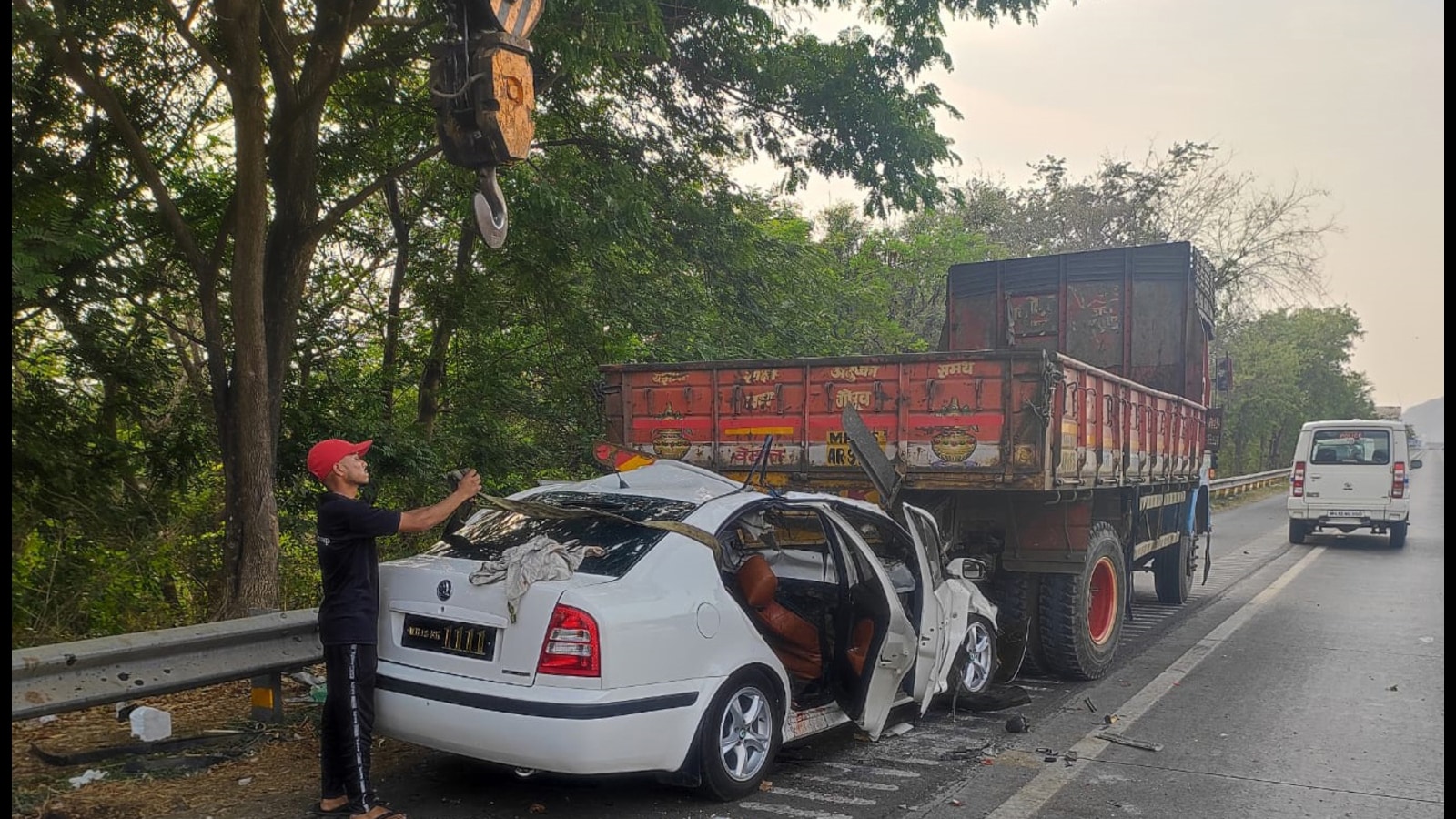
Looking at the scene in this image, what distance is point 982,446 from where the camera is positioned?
6.64 metres

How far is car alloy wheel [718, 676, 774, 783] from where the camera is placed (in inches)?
178

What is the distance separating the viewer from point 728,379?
7594 millimetres

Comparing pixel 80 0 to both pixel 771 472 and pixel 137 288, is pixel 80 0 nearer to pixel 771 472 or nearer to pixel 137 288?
pixel 137 288

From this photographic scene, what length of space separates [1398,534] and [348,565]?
18768 mm

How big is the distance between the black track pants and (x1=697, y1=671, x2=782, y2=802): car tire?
1.35 m

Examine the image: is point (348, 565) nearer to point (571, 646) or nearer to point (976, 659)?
point (571, 646)

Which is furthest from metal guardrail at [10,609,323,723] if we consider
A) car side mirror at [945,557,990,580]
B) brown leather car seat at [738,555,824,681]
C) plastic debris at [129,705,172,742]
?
car side mirror at [945,557,990,580]

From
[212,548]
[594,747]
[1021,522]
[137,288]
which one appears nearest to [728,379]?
[1021,522]

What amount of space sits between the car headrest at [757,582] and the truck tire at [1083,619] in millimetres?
2857

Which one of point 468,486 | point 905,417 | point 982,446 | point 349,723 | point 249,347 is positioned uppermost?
point 249,347

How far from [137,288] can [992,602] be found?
694 centimetres

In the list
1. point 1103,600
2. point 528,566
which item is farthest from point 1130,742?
point 528,566

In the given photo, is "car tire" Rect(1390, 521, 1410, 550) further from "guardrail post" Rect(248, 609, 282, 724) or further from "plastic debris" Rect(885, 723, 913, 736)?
"guardrail post" Rect(248, 609, 282, 724)

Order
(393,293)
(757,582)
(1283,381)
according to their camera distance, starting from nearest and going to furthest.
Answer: (757,582)
(393,293)
(1283,381)
